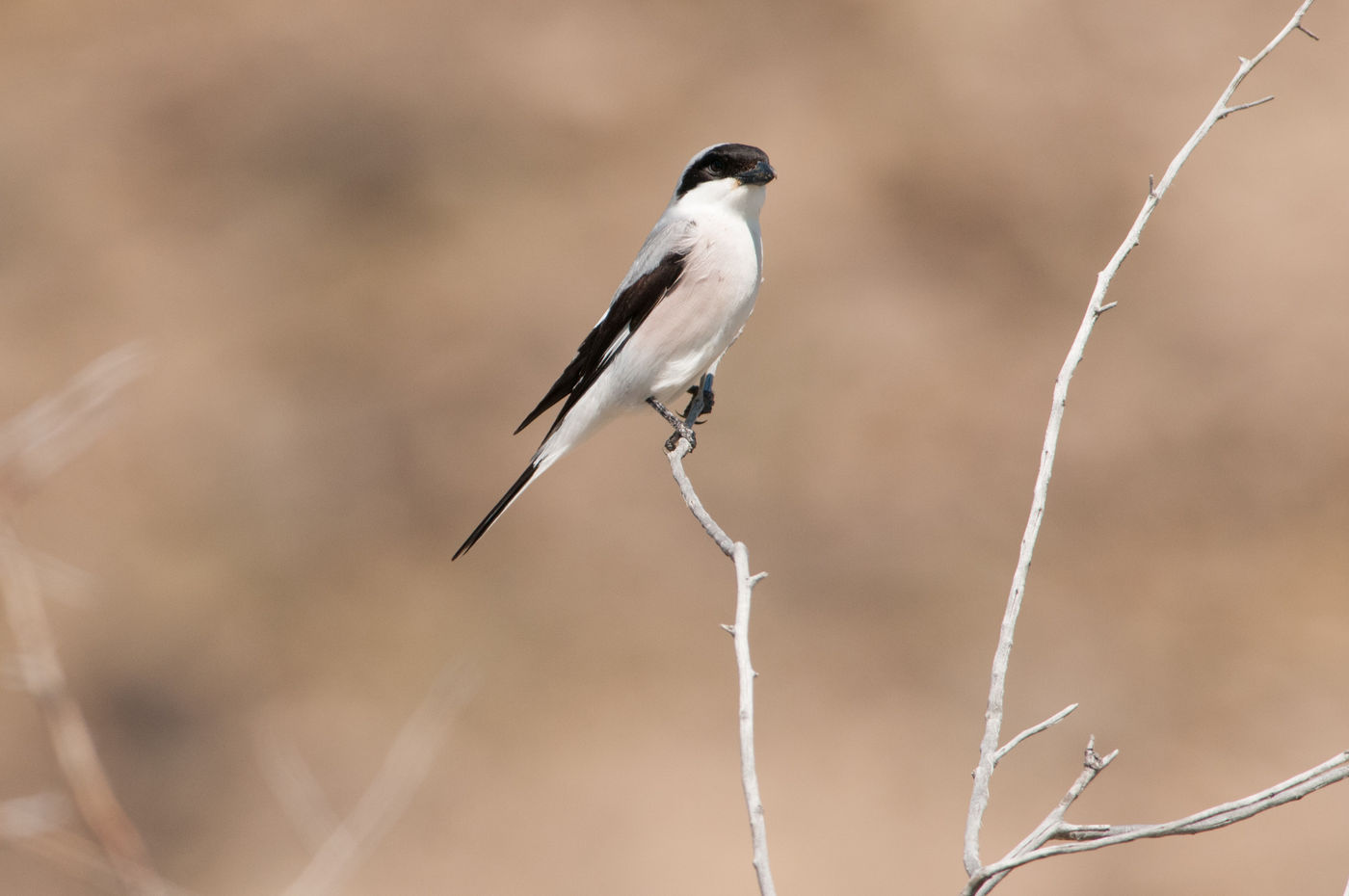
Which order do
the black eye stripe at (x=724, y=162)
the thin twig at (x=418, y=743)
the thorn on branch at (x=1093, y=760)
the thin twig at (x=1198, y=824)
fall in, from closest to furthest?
the thin twig at (x=1198, y=824) < the thorn on branch at (x=1093, y=760) < the black eye stripe at (x=724, y=162) < the thin twig at (x=418, y=743)

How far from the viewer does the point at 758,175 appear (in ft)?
13.7

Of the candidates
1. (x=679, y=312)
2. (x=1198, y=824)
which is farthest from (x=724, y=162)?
(x=1198, y=824)

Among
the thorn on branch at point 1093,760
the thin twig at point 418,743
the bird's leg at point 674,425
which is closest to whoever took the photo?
the thorn on branch at point 1093,760

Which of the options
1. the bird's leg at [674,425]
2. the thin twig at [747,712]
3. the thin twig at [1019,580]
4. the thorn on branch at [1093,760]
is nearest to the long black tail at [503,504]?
the bird's leg at [674,425]

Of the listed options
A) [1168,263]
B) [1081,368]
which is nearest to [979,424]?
[1081,368]

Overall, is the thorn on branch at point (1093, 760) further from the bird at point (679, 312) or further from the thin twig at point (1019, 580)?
the bird at point (679, 312)

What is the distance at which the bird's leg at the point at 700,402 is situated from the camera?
4.32 m

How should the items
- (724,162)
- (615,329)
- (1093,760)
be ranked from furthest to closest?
1. (615,329)
2. (724,162)
3. (1093,760)

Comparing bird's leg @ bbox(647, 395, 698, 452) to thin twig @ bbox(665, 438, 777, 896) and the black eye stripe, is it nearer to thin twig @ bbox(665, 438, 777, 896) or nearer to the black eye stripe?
the black eye stripe

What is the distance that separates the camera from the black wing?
4.32 metres

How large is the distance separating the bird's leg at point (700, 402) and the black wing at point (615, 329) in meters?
0.33

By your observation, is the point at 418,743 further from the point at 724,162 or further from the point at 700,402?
the point at 724,162

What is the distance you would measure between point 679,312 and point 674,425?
1.25 feet

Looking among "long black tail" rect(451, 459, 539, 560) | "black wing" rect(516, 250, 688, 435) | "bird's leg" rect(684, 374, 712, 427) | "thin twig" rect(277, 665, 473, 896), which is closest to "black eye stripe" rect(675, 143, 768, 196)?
"black wing" rect(516, 250, 688, 435)
